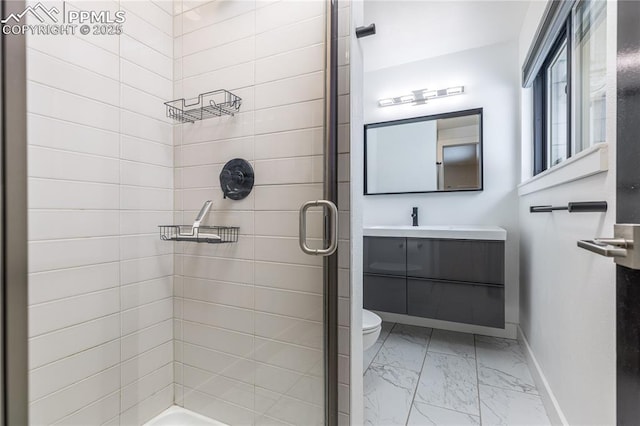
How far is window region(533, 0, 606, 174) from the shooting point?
1169 millimetres

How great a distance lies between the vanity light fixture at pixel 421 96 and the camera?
2.57 m

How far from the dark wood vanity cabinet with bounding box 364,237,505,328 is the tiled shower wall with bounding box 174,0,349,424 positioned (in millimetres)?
1304

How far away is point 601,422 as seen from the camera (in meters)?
0.92

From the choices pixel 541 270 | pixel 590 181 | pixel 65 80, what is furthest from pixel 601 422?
pixel 65 80

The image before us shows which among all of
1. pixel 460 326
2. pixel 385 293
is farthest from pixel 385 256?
pixel 460 326

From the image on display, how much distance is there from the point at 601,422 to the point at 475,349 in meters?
1.31

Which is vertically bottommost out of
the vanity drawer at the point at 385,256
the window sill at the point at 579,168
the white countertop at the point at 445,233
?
the vanity drawer at the point at 385,256

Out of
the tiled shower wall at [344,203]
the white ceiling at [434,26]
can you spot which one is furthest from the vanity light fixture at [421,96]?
the tiled shower wall at [344,203]

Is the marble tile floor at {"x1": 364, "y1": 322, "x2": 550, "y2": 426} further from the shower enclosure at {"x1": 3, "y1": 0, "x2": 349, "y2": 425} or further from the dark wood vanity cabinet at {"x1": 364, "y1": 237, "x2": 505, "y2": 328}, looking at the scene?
the shower enclosure at {"x1": 3, "y1": 0, "x2": 349, "y2": 425}

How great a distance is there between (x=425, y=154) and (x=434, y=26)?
0.99m

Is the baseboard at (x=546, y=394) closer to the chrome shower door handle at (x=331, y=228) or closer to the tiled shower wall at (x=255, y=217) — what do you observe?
the tiled shower wall at (x=255, y=217)

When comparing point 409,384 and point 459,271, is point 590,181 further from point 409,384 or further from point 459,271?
point 409,384

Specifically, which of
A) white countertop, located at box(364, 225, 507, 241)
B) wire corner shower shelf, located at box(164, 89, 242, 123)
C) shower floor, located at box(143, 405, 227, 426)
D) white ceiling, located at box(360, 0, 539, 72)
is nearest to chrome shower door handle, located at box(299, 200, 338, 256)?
wire corner shower shelf, located at box(164, 89, 242, 123)

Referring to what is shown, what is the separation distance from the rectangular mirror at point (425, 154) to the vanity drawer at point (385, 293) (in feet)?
2.86
